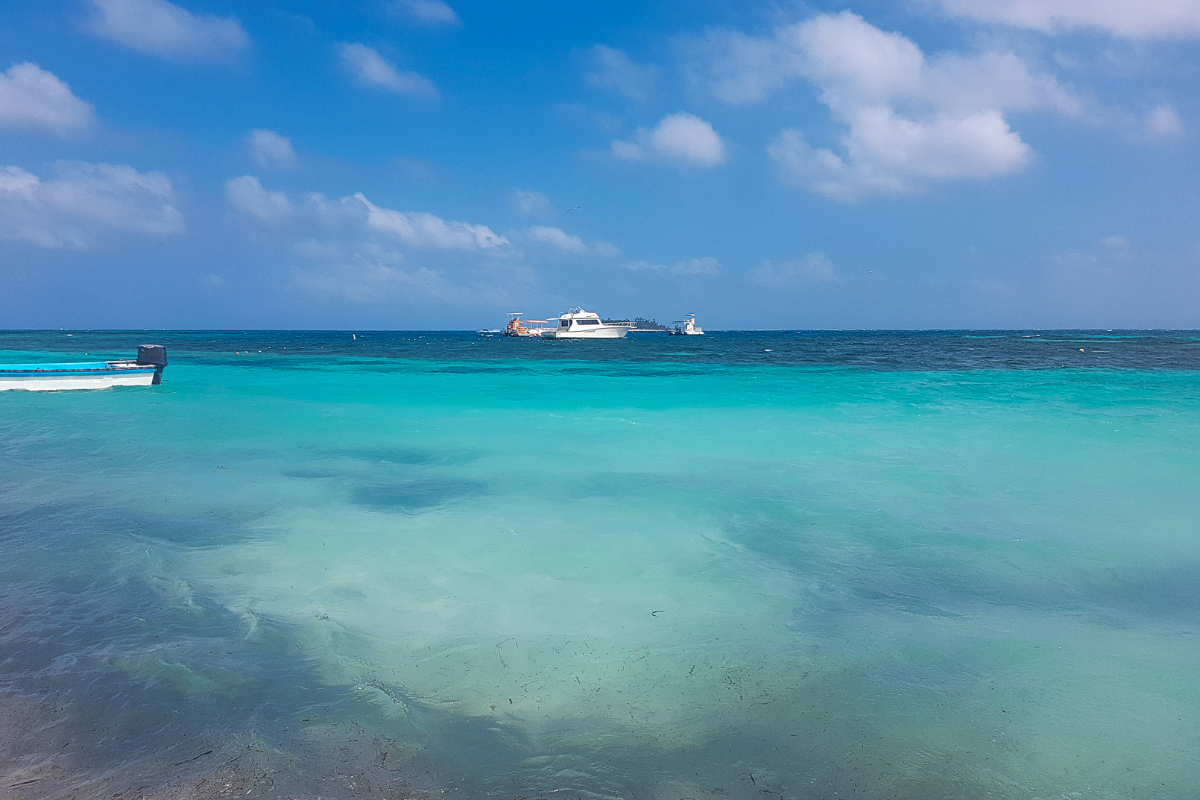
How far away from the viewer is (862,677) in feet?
14.2

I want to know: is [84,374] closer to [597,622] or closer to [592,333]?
[597,622]

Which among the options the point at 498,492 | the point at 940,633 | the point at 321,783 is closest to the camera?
the point at 321,783

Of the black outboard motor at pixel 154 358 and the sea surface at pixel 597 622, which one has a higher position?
the black outboard motor at pixel 154 358

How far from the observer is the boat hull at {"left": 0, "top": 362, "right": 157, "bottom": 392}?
800 inches

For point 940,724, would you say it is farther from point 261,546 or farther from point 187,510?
point 187,510

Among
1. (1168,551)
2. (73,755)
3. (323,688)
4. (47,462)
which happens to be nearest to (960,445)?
(1168,551)

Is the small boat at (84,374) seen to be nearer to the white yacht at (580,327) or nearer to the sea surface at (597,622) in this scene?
the sea surface at (597,622)

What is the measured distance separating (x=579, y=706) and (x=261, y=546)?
4.32m

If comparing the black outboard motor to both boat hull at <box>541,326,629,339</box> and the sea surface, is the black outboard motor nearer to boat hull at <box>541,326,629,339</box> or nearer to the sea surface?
the sea surface

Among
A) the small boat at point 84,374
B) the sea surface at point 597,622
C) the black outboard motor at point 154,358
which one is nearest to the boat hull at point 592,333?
the black outboard motor at point 154,358

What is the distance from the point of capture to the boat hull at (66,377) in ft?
66.7

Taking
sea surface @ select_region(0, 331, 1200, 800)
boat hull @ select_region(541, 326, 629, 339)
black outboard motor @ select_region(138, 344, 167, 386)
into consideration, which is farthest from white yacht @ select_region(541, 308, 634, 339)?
sea surface @ select_region(0, 331, 1200, 800)

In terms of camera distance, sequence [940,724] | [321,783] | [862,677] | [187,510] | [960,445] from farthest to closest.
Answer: [960,445]
[187,510]
[862,677]
[940,724]
[321,783]

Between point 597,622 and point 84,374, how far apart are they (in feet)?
74.8
